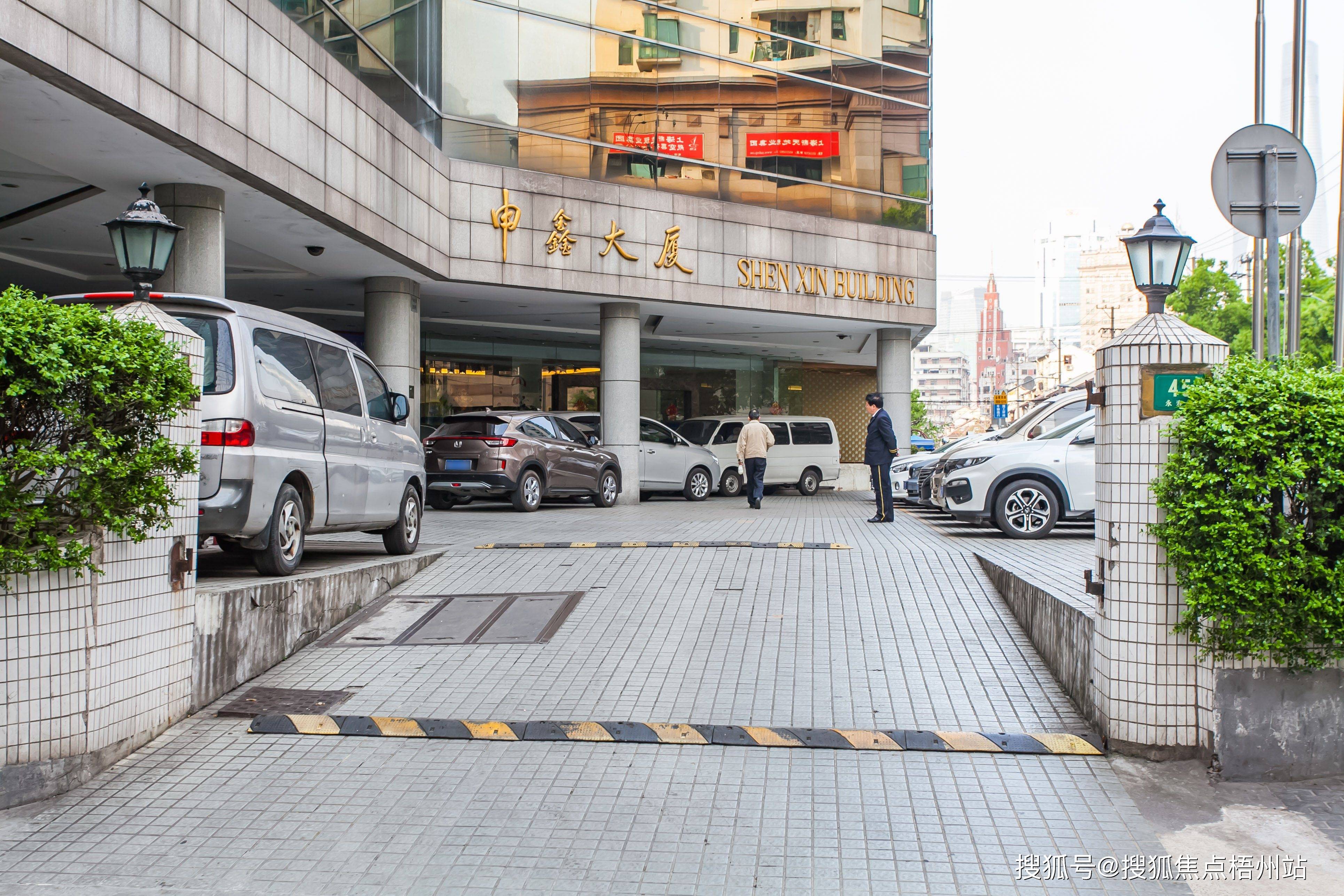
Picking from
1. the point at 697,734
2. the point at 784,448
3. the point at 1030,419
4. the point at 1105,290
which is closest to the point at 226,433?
the point at 697,734

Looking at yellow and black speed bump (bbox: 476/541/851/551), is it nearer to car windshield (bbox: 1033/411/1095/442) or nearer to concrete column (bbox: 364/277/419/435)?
car windshield (bbox: 1033/411/1095/442)

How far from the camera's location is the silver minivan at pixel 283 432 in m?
6.89

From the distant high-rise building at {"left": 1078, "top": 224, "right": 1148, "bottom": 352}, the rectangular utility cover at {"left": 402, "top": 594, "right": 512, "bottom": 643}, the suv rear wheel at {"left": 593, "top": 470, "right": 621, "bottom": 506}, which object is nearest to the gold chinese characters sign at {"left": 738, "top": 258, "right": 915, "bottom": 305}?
the suv rear wheel at {"left": 593, "top": 470, "right": 621, "bottom": 506}

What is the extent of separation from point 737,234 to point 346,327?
9026 millimetres

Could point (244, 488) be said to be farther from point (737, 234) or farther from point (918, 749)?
point (737, 234)

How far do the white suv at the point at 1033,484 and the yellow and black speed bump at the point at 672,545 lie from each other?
2012mm

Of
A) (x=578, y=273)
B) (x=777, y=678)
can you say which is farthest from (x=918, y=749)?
(x=578, y=273)

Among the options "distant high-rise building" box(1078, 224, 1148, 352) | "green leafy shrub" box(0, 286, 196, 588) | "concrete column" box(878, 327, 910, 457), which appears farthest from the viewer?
"distant high-rise building" box(1078, 224, 1148, 352)

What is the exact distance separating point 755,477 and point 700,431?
5.06m

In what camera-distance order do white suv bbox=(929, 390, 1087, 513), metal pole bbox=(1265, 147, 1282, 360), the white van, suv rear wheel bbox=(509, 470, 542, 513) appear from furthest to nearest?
the white van → suv rear wheel bbox=(509, 470, 542, 513) → white suv bbox=(929, 390, 1087, 513) → metal pole bbox=(1265, 147, 1282, 360)

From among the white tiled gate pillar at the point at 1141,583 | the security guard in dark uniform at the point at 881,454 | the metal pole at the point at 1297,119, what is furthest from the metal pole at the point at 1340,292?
the white tiled gate pillar at the point at 1141,583

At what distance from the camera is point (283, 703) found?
609 centimetres

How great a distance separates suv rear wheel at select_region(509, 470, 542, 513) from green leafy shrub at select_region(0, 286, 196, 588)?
35.5ft

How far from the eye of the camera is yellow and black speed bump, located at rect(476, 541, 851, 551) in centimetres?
1052
